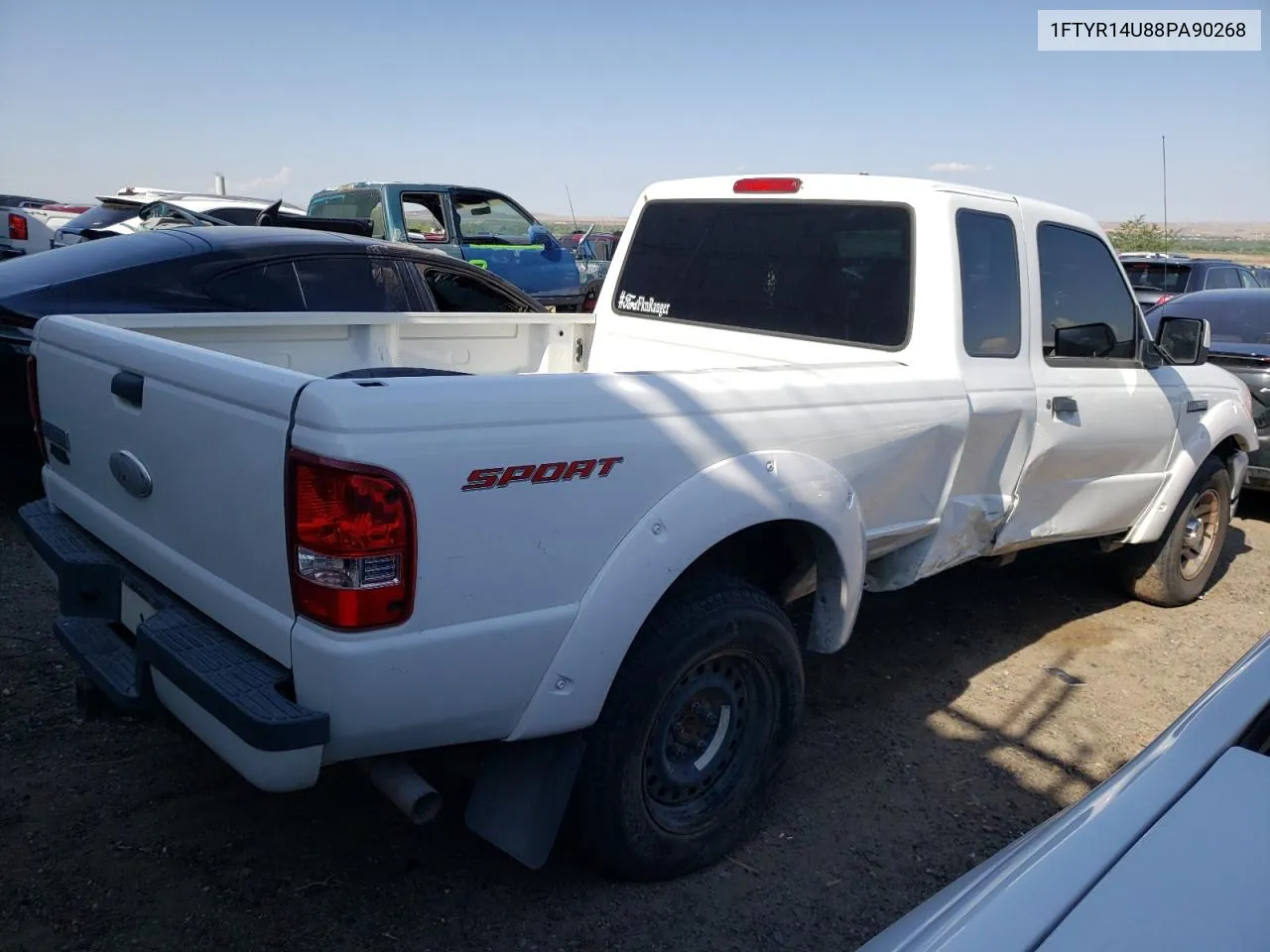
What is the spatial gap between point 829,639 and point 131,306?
12.7 feet

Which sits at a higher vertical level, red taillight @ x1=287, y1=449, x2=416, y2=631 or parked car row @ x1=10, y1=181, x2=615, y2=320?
parked car row @ x1=10, y1=181, x2=615, y2=320

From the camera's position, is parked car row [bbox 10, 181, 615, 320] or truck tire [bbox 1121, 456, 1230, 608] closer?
truck tire [bbox 1121, 456, 1230, 608]

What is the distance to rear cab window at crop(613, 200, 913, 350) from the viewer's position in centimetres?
381

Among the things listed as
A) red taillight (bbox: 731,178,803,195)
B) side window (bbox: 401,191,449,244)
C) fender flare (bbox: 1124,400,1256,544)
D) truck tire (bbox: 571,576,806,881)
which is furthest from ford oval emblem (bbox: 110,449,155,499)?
side window (bbox: 401,191,449,244)

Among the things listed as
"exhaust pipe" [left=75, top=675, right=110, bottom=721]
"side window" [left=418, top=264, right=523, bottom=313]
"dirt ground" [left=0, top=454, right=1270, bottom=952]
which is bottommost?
"dirt ground" [left=0, top=454, right=1270, bottom=952]

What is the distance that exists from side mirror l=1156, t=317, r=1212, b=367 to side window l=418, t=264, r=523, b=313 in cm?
372

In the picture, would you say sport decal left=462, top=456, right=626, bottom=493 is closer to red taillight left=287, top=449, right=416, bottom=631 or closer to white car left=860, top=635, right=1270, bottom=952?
red taillight left=287, top=449, right=416, bottom=631

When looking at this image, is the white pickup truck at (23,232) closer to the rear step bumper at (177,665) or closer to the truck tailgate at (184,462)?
the truck tailgate at (184,462)

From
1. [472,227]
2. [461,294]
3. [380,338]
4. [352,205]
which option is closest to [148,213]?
[352,205]

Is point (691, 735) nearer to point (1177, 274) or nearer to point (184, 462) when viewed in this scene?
point (184, 462)

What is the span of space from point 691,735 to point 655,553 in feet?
2.25

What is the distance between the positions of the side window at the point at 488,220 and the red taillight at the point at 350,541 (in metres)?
10.4

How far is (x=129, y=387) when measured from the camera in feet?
8.75

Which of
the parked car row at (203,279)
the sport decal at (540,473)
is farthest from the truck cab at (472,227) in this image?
the sport decal at (540,473)
